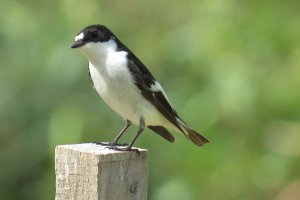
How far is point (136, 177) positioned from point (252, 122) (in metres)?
2.16

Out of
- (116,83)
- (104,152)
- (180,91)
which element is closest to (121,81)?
(116,83)

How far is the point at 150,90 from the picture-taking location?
4.12 metres

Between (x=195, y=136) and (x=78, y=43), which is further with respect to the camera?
(x=195, y=136)

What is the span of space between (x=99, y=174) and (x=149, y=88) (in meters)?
1.22

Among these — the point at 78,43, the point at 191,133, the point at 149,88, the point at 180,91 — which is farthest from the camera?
the point at 180,91

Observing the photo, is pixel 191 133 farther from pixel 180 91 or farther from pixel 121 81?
pixel 180 91

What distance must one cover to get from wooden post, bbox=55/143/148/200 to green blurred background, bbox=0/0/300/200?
2.00 m

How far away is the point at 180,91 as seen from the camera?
17.6 ft

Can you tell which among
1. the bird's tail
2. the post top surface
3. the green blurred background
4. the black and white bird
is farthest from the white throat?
the green blurred background

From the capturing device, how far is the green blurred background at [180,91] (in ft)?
16.8

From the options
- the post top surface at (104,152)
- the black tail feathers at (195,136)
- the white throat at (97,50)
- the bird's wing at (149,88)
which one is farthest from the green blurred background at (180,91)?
the post top surface at (104,152)

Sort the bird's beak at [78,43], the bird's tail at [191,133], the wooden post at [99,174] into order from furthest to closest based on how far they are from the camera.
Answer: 1. the bird's tail at [191,133]
2. the bird's beak at [78,43]
3. the wooden post at [99,174]

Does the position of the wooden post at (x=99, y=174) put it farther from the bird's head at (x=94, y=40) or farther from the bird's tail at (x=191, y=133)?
the bird's tail at (x=191, y=133)

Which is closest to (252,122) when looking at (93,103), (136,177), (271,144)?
Answer: (271,144)
